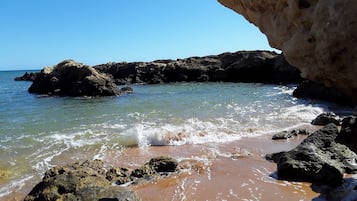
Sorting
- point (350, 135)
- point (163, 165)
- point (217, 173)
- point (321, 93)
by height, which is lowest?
point (321, 93)

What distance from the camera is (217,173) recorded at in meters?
8.52

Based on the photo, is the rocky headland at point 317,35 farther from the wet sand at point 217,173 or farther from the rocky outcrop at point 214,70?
the rocky outcrop at point 214,70

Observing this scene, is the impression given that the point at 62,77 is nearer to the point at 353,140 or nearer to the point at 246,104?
the point at 246,104

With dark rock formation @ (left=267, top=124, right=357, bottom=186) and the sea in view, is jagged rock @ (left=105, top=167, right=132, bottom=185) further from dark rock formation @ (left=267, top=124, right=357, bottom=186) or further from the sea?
dark rock formation @ (left=267, top=124, right=357, bottom=186)

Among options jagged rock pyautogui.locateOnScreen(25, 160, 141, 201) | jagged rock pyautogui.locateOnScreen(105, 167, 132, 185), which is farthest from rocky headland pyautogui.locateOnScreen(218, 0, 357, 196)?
jagged rock pyautogui.locateOnScreen(105, 167, 132, 185)

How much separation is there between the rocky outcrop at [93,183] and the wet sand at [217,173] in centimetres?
42

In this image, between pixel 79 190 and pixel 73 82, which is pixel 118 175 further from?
pixel 73 82

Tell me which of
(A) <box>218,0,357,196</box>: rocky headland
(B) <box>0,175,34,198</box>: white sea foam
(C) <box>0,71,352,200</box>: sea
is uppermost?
(A) <box>218,0,357,196</box>: rocky headland

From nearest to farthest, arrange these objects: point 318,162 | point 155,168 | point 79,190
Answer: point 79,190
point 318,162
point 155,168

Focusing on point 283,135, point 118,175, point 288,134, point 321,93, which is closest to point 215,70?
point 321,93

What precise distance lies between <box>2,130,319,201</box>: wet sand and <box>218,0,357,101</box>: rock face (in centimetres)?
310

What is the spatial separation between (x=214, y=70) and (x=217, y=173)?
42696 millimetres

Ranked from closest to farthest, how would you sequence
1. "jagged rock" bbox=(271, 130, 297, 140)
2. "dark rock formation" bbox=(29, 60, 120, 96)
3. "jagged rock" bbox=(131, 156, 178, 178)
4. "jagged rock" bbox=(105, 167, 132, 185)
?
"jagged rock" bbox=(105, 167, 132, 185)
"jagged rock" bbox=(131, 156, 178, 178)
"jagged rock" bbox=(271, 130, 297, 140)
"dark rock formation" bbox=(29, 60, 120, 96)

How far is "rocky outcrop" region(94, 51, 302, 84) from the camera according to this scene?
45656 mm
